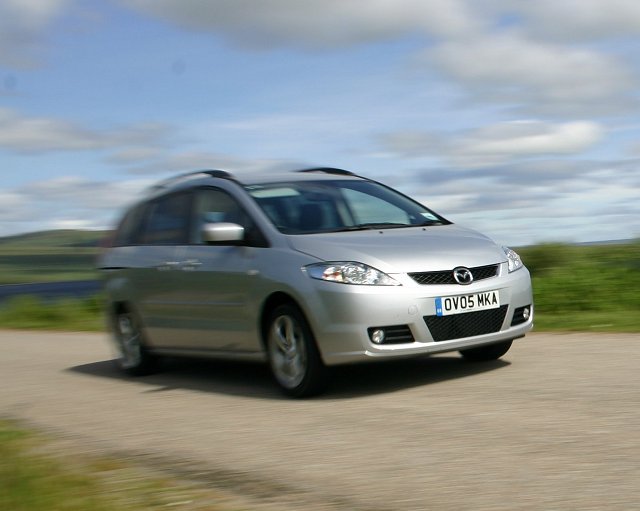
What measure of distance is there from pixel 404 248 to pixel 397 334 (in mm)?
637

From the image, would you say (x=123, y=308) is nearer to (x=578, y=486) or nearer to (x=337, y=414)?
(x=337, y=414)

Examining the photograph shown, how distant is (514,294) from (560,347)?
1706 mm

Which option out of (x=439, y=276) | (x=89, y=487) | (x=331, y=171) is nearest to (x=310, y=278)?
(x=439, y=276)

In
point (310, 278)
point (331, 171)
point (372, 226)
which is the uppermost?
point (331, 171)

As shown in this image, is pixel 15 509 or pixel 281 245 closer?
pixel 15 509

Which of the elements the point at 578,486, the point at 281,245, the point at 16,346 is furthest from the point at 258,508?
the point at 16,346

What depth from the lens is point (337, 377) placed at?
8688mm

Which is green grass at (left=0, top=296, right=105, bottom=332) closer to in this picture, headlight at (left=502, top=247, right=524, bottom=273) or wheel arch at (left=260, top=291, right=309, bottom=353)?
wheel arch at (left=260, top=291, right=309, bottom=353)

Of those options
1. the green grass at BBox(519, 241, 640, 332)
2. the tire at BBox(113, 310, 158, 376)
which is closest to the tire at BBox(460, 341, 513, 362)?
the green grass at BBox(519, 241, 640, 332)

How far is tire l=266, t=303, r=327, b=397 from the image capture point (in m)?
7.54

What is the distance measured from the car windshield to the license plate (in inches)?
41.7

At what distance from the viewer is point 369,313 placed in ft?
24.0

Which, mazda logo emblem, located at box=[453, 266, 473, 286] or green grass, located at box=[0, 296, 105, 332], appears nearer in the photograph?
mazda logo emblem, located at box=[453, 266, 473, 286]

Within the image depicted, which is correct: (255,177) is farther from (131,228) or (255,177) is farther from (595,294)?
(595,294)
